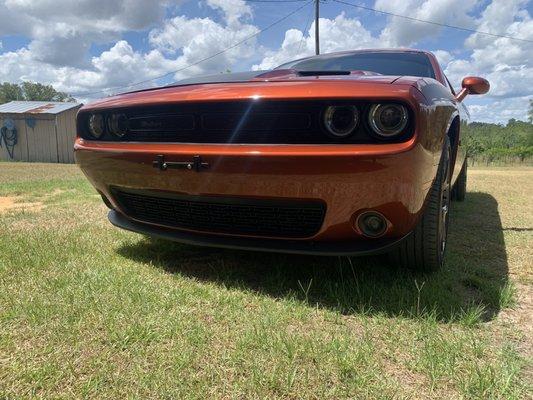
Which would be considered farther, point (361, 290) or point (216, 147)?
point (361, 290)

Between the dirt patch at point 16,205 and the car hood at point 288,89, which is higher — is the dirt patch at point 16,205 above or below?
below

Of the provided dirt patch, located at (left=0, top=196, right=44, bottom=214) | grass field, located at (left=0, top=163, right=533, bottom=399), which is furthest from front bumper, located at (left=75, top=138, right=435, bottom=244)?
dirt patch, located at (left=0, top=196, right=44, bottom=214)

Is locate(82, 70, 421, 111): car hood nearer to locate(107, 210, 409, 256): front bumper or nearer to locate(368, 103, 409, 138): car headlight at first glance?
locate(368, 103, 409, 138): car headlight

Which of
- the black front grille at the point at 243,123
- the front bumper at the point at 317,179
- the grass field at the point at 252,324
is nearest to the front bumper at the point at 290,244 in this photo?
the front bumper at the point at 317,179

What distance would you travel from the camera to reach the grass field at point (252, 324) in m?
1.36

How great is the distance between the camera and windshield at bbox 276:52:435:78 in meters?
2.92

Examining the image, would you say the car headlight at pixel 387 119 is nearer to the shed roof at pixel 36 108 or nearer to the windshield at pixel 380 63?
the windshield at pixel 380 63

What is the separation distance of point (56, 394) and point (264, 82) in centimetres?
142

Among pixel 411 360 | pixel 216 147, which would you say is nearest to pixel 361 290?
pixel 411 360

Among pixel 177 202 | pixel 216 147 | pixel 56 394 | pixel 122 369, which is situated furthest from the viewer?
pixel 177 202

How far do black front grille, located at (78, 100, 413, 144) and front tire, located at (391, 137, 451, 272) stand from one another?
0.55 metres

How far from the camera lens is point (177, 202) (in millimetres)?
2254

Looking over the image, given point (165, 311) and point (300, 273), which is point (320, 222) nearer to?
point (300, 273)

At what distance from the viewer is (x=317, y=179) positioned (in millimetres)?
1791
